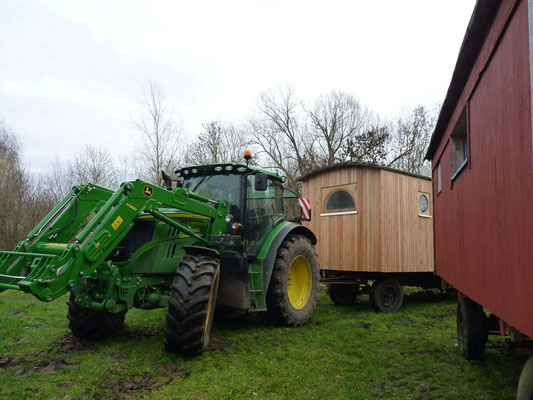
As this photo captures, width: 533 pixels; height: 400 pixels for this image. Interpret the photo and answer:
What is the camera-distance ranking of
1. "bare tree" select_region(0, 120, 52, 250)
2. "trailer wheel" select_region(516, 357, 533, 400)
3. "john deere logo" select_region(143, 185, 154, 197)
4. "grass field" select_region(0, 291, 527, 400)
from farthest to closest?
"bare tree" select_region(0, 120, 52, 250) → "john deere logo" select_region(143, 185, 154, 197) → "grass field" select_region(0, 291, 527, 400) → "trailer wheel" select_region(516, 357, 533, 400)

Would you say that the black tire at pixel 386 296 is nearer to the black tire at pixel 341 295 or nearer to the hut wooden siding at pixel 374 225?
the hut wooden siding at pixel 374 225

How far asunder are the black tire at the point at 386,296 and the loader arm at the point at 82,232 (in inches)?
148

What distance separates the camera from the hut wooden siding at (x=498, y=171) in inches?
93.2

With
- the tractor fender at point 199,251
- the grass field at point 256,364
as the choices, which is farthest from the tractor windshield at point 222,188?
the grass field at point 256,364

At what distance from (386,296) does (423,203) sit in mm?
2242

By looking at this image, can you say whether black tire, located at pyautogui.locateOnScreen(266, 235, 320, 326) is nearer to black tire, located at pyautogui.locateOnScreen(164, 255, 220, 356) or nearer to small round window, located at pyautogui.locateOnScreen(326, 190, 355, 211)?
small round window, located at pyautogui.locateOnScreen(326, 190, 355, 211)

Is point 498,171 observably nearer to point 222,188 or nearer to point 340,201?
point 222,188

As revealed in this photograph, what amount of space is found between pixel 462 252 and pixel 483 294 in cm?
120

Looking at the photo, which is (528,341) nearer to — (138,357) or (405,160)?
(138,357)

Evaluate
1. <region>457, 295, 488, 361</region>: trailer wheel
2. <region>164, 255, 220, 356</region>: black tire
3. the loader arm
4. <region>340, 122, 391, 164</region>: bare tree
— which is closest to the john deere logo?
the loader arm

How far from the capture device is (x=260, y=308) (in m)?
5.80

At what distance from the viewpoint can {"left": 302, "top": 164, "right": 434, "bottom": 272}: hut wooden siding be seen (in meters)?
8.02

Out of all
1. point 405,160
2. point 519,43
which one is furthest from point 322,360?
point 405,160

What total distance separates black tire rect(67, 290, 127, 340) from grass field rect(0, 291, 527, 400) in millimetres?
153
